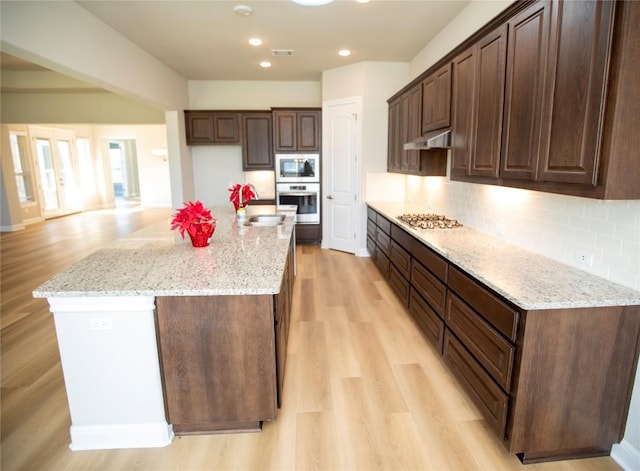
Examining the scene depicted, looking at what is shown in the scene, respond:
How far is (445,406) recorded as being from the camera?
87.9 inches

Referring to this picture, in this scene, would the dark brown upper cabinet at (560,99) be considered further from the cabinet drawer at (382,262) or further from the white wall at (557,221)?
the cabinet drawer at (382,262)

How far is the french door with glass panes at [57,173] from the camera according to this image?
30.4 feet

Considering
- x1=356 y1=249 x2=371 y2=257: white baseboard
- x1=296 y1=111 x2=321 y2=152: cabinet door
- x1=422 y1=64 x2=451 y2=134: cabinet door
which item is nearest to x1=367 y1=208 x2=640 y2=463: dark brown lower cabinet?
x1=422 y1=64 x2=451 y2=134: cabinet door

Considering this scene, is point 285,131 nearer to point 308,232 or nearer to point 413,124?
point 308,232

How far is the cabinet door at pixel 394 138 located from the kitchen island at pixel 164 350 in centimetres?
324

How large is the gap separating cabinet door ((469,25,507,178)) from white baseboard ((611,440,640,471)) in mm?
1603

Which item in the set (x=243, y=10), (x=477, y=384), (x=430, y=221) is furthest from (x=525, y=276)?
(x=243, y=10)

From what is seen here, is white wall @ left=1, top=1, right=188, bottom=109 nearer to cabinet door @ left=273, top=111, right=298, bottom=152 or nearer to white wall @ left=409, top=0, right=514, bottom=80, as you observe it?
cabinet door @ left=273, top=111, right=298, bottom=152

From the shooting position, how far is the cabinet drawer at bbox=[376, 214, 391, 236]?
4.16 m

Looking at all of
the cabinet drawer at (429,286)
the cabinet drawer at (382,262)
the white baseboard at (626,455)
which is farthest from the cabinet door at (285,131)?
the white baseboard at (626,455)

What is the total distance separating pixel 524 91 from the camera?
204cm

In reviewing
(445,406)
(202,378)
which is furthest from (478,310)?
(202,378)

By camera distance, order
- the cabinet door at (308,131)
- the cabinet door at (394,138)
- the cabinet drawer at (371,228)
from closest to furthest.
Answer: the cabinet door at (394,138), the cabinet drawer at (371,228), the cabinet door at (308,131)

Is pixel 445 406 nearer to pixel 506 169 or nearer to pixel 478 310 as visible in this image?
pixel 478 310
